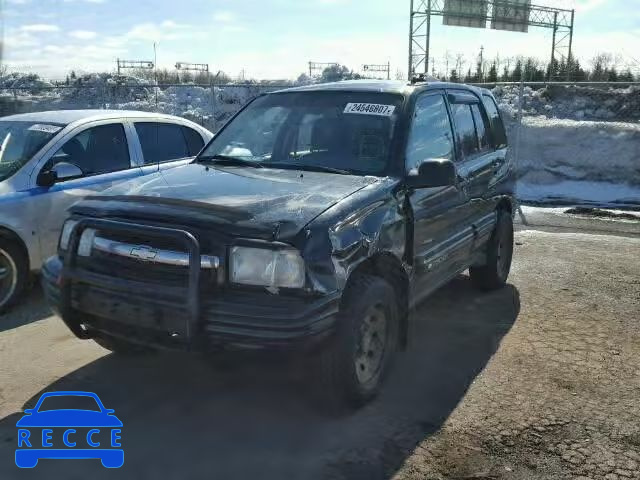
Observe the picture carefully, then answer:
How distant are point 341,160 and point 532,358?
204 centimetres

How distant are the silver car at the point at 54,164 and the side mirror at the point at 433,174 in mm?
2602

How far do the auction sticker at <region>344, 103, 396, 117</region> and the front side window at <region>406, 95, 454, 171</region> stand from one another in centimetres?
19

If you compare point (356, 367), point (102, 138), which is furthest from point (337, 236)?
point (102, 138)

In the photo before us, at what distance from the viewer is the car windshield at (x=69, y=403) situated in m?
3.76

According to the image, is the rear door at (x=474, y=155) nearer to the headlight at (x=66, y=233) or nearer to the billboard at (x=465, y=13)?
the headlight at (x=66, y=233)

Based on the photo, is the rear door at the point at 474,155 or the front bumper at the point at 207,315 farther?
the rear door at the point at 474,155

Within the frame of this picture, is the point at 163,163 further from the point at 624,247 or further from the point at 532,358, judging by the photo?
the point at 624,247

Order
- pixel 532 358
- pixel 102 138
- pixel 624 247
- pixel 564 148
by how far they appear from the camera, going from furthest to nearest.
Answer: pixel 564 148 → pixel 624 247 → pixel 102 138 → pixel 532 358

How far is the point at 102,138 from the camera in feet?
20.3

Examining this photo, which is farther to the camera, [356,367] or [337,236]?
[356,367]

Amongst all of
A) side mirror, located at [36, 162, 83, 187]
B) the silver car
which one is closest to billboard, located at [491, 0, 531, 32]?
the silver car

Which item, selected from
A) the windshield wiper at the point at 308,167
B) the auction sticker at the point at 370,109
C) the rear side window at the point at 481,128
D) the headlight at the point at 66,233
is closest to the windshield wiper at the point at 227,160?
the windshield wiper at the point at 308,167

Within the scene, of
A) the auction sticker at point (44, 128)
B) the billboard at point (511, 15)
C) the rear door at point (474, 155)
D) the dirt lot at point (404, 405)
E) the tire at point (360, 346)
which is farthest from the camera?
the billboard at point (511, 15)

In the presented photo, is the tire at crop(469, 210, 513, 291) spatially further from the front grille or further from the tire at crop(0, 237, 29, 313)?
the tire at crop(0, 237, 29, 313)
